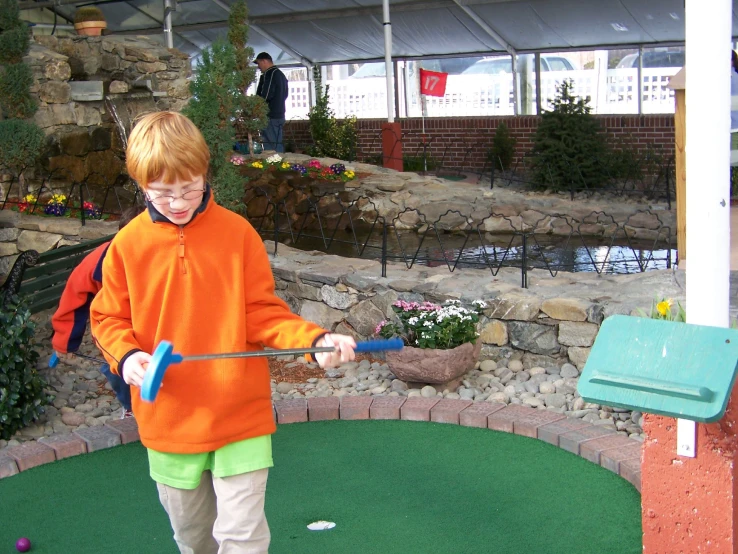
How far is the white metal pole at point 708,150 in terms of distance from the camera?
8.02 ft

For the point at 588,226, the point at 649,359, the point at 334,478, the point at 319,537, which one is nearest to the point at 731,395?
the point at 649,359

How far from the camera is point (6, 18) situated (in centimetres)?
906

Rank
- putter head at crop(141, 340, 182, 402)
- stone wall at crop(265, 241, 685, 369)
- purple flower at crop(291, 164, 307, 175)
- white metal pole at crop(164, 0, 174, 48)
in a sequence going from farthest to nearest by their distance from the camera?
1. white metal pole at crop(164, 0, 174, 48)
2. purple flower at crop(291, 164, 307, 175)
3. stone wall at crop(265, 241, 685, 369)
4. putter head at crop(141, 340, 182, 402)

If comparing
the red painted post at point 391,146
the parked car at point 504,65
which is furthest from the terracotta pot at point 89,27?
the parked car at point 504,65

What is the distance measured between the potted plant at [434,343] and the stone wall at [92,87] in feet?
17.4

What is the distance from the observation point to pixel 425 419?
4.86 m

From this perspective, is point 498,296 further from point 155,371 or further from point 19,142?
point 19,142

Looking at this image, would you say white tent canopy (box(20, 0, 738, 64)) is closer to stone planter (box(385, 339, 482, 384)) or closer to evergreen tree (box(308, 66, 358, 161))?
evergreen tree (box(308, 66, 358, 161))

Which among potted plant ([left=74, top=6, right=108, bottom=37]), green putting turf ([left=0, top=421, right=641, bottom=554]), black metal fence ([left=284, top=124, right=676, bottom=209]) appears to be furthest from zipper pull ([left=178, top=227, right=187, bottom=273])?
potted plant ([left=74, top=6, right=108, bottom=37])

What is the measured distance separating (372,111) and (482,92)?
8.25ft

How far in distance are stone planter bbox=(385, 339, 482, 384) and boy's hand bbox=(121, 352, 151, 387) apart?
2.77 m

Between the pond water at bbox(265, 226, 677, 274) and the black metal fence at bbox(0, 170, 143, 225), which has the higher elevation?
the black metal fence at bbox(0, 170, 143, 225)

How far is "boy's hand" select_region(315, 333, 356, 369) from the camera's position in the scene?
2.61 m

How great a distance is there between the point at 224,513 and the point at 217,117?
219 inches
